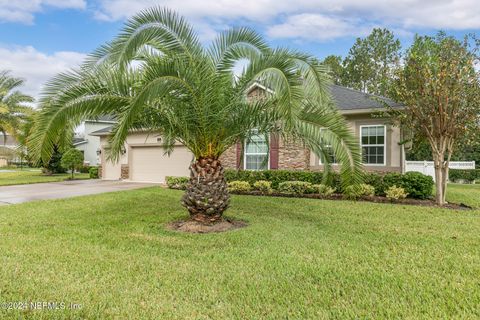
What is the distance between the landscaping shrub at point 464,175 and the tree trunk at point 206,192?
21660 millimetres

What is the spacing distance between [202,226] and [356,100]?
409 inches

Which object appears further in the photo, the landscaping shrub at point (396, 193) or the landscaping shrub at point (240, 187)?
the landscaping shrub at point (240, 187)

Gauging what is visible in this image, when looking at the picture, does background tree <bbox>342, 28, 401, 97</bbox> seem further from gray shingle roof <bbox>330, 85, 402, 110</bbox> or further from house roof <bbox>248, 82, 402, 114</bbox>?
house roof <bbox>248, 82, 402, 114</bbox>

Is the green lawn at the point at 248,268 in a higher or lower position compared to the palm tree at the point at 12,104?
lower

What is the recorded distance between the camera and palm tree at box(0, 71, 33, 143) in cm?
2066

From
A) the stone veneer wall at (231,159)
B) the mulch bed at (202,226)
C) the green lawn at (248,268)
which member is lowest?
the green lawn at (248,268)

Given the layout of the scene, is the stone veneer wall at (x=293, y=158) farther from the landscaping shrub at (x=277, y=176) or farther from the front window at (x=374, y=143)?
the front window at (x=374, y=143)

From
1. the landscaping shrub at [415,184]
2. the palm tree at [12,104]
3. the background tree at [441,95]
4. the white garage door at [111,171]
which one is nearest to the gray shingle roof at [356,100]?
the background tree at [441,95]

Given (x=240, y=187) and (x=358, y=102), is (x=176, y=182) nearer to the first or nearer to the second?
(x=240, y=187)

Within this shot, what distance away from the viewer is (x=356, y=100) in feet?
48.0

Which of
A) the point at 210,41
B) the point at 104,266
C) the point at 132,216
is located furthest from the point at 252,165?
the point at 104,266

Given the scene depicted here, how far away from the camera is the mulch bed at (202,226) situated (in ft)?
22.4

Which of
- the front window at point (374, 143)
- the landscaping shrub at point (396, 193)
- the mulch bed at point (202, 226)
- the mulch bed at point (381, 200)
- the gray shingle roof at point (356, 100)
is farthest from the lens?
the front window at point (374, 143)

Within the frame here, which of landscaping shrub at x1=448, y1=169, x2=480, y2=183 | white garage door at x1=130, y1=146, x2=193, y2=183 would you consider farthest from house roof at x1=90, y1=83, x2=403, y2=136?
landscaping shrub at x1=448, y1=169, x2=480, y2=183
